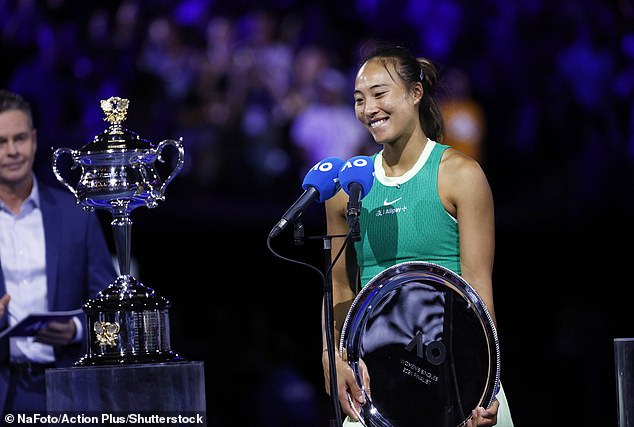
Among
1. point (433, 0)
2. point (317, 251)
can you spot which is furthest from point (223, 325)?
point (433, 0)

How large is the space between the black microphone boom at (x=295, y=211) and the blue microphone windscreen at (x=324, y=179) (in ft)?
0.04

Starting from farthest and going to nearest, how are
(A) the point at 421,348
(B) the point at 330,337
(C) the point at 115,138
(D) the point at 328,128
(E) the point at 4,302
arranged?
(D) the point at 328,128 < (E) the point at 4,302 < (C) the point at 115,138 < (A) the point at 421,348 < (B) the point at 330,337

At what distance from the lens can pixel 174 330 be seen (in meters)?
6.49

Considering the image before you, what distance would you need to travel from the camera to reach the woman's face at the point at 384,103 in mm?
2736

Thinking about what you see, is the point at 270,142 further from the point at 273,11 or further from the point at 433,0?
the point at 433,0

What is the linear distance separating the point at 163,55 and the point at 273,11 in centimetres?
64

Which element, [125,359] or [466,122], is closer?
[125,359]

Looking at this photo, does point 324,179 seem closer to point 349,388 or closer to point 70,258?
point 349,388

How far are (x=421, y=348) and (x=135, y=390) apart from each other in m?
0.63

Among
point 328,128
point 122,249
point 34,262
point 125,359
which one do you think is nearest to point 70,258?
point 34,262

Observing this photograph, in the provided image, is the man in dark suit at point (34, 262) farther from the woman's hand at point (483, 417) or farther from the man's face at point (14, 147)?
the woman's hand at point (483, 417)

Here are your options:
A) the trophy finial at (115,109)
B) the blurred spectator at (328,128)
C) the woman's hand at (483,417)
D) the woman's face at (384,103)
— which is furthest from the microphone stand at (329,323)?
the blurred spectator at (328,128)

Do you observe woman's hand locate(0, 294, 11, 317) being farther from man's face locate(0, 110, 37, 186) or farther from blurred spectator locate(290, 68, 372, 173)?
blurred spectator locate(290, 68, 372, 173)

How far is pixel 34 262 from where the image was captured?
3.44 meters
